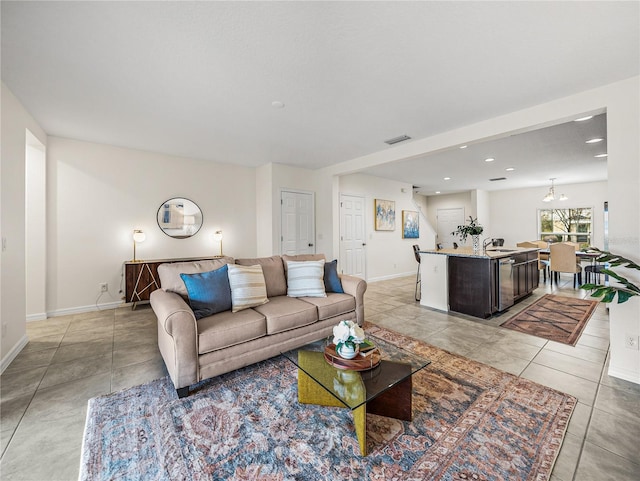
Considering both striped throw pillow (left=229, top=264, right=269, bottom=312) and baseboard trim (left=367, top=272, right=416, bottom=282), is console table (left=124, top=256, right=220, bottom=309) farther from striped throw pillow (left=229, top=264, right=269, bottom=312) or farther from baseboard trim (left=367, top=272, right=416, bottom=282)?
baseboard trim (left=367, top=272, right=416, bottom=282)

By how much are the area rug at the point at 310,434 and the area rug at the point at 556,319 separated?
141cm

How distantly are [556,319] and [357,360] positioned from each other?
3.49 metres

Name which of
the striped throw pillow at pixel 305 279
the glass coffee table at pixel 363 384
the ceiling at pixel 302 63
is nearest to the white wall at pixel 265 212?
the ceiling at pixel 302 63

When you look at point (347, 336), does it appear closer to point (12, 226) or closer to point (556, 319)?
point (12, 226)

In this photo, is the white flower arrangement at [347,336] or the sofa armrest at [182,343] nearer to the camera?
the white flower arrangement at [347,336]

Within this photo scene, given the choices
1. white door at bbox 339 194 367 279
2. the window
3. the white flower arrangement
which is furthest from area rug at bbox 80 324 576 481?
the window

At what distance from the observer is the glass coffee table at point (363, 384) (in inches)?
56.4

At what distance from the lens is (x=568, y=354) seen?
8.58 feet

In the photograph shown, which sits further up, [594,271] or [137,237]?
[137,237]

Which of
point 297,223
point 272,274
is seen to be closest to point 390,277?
point 297,223

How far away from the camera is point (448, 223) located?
363 inches

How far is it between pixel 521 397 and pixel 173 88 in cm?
384

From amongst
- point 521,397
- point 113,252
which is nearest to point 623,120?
point 521,397

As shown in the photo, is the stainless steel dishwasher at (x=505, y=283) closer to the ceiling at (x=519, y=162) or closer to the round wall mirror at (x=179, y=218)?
the ceiling at (x=519, y=162)
